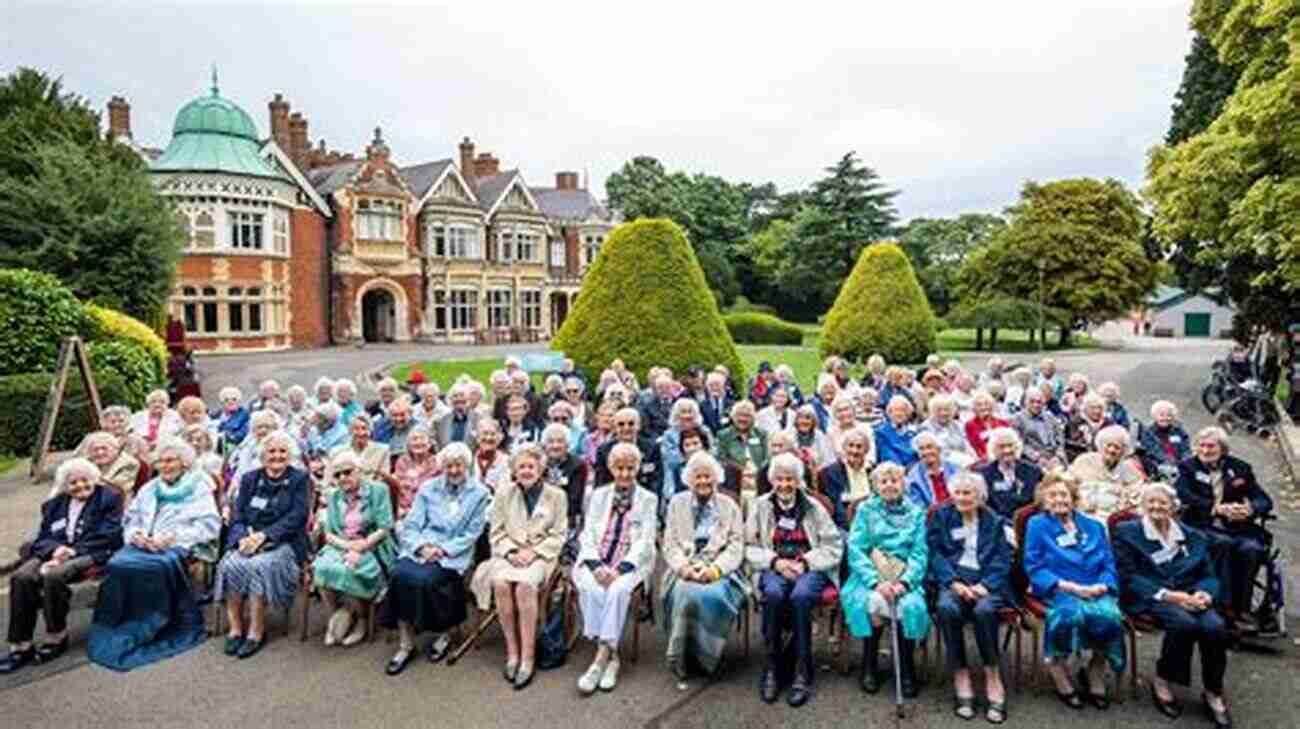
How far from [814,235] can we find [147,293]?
40.2 m

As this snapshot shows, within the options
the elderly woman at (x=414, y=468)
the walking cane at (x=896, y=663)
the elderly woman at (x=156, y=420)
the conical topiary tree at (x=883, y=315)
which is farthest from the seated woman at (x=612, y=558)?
the conical topiary tree at (x=883, y=315)

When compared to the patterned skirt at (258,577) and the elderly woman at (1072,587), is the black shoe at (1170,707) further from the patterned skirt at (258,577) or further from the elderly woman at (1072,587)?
the patterned skirt at (258,577)

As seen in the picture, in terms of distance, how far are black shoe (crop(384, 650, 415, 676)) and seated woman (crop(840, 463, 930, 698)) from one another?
117 inches

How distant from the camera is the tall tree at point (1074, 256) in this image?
42188 millimetres

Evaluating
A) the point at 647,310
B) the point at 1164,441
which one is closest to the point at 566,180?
the point at 647,310

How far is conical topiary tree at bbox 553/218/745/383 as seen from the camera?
14.5 meters

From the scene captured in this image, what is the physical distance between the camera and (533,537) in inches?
233

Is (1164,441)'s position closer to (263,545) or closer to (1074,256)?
(263,545)

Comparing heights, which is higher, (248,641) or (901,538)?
(901,538)

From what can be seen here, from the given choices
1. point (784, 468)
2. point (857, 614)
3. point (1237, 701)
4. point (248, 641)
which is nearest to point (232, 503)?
point (248, 641)

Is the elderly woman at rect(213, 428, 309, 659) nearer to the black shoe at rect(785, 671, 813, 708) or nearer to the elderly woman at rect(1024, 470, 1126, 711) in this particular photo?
the black shoe at rect(785, 671, 813, 708)

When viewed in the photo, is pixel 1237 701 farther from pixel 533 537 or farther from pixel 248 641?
pixel 248 641

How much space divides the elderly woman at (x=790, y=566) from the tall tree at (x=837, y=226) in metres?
48.8

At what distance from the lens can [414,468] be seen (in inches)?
270
